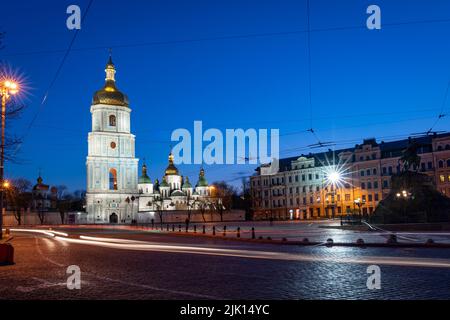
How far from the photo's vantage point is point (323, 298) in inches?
377

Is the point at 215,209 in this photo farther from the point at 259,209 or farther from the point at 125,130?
the point at 125,130

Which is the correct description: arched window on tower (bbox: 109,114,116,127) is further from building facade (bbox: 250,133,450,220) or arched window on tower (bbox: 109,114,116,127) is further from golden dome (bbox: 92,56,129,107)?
building facade (bbox: 250,133,450,220)

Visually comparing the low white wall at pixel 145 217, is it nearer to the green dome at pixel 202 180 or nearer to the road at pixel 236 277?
the green dome at pixel 202 180

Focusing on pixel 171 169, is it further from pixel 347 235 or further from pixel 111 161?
pixel 347 235

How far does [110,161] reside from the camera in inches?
4013

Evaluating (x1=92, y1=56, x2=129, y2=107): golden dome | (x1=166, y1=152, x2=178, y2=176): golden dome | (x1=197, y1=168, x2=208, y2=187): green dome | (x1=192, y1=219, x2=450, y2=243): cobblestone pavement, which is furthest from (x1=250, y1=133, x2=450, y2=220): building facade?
(x1=192, y1=219, x2=450, y2=243): cobblestone pavement

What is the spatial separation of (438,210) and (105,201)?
75.2 metres

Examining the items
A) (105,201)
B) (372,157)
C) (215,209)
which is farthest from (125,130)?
(372,157)

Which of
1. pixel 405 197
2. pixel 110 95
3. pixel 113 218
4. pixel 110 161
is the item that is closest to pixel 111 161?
pixel 110 161

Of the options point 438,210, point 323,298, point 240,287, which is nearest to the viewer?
point 323,298

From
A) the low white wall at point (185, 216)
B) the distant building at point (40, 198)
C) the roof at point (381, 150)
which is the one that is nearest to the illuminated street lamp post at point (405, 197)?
the roof at point (381, 150)

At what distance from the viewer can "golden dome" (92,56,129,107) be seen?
103 m

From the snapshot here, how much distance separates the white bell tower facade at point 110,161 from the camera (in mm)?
99688

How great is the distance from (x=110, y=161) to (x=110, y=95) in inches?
561
